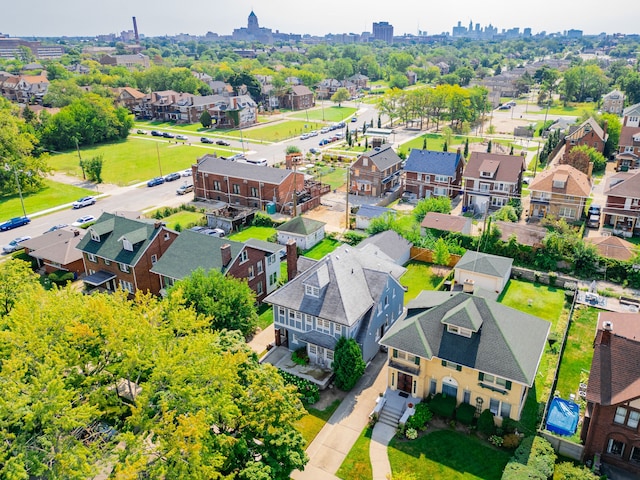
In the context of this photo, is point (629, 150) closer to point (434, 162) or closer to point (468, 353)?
point (434, 162)

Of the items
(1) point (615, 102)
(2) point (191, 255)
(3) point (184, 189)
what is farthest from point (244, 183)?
(1) point (615, 102)

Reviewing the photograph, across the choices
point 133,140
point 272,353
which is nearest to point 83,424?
point 272,353

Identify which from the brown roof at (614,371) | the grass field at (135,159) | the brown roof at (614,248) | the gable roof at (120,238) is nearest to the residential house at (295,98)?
the grass field at (135,159)

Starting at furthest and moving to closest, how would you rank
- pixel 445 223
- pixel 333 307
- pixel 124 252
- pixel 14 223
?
pixel 14 223 → pixel 445 223 → pixel 124 252 → pixel 333 307

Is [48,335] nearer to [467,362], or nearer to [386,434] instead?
[386,434]

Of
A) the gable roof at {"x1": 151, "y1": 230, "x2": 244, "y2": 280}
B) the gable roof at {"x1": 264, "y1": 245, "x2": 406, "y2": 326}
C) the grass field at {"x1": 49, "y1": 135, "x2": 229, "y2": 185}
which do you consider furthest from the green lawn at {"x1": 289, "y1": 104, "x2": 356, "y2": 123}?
the gable roof at {"x1": 264, "y1": 245, "x2": 406, "y2": 326}
